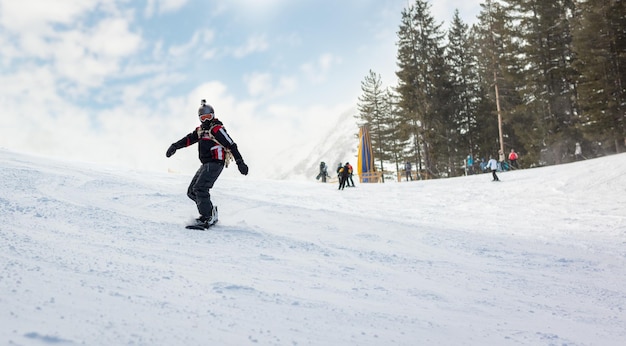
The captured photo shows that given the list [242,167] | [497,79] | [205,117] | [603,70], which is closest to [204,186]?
[242,167]

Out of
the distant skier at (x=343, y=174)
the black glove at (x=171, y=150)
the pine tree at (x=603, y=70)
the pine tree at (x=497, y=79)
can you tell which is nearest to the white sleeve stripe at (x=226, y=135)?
the black glove at (x=171, y=150)

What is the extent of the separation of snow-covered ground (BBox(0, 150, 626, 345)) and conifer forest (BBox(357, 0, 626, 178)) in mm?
24576

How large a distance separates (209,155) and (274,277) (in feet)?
8.82

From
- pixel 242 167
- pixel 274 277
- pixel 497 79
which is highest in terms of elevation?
pixel 497 79

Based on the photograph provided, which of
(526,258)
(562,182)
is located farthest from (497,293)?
(562,182)

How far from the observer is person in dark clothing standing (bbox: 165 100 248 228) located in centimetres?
552

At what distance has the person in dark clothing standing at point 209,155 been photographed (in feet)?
18.1

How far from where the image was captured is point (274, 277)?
352 centimetres

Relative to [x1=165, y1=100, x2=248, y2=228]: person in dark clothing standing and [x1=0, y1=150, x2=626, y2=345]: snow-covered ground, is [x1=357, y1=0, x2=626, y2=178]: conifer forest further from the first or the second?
[x1=165, y1=100, x2=248, y2=228]: person in dark clothing standing

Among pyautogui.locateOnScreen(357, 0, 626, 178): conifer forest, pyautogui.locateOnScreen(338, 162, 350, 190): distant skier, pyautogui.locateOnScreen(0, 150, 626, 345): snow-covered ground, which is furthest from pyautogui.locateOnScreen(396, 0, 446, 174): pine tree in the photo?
pyautogui.locateOnScreen(0, 150, 626, 345): snow-covered ground

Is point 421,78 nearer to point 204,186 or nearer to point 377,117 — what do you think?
point 377,117

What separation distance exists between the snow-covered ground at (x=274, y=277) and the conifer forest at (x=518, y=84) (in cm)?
2458

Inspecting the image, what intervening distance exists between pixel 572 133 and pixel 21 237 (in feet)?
113

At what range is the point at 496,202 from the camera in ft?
42.6
